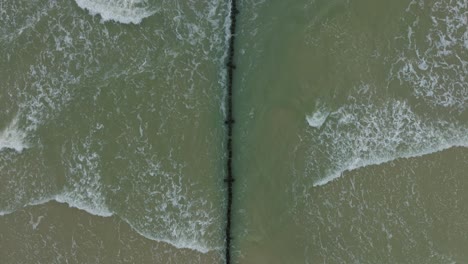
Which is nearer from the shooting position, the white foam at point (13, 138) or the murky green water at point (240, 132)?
the murky green water at point (240, 132)

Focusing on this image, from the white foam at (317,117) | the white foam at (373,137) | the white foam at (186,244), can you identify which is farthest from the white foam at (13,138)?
the white foam at (373,137)

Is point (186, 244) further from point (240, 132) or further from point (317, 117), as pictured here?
point (317, 117)

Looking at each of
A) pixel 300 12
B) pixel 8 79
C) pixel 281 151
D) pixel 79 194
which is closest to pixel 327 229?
pixel 281 151

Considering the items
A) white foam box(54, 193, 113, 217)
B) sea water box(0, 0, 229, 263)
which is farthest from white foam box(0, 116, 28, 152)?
white foam box(54, 193, 113, 217)

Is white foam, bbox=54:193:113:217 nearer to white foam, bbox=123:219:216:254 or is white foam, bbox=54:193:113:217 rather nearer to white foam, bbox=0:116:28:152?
white foam, bbox=123:219:216:254

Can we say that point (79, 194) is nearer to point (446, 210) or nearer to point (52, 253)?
point (52, 253)

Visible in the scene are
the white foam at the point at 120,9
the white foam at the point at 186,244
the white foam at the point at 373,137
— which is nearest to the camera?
the white foam at the point at 373,137

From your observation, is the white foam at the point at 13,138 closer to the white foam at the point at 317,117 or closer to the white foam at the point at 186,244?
the white foam at the point at 186,244
